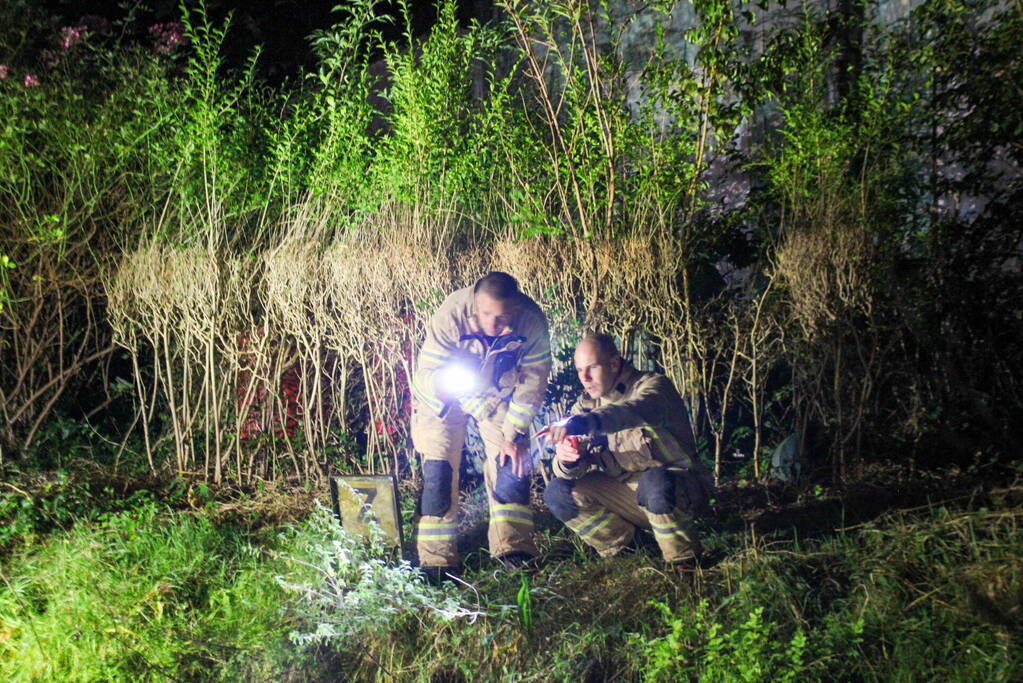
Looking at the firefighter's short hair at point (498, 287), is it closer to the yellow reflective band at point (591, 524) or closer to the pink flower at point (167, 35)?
the yellow reflective band at point (591, 524)

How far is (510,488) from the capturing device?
4.14 m

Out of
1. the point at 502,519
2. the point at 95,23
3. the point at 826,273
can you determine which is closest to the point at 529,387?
the point at 502,519

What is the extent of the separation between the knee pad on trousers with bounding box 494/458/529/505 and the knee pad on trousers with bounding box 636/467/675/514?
57 centimetres

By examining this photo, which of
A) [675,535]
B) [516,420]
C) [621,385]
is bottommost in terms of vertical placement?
[675,535]

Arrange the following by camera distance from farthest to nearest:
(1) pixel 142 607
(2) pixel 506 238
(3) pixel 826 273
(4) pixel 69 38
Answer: (4) pixel 69 38, (2) pixel 506 238, (3) pixel 826 273, (1) pixel 142 607

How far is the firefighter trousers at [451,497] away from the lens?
4184 millimetres

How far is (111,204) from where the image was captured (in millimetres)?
6684

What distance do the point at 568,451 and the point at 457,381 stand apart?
66cm

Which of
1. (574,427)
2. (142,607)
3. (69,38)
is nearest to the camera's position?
(574,427)

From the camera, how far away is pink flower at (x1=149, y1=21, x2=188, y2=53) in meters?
7.55

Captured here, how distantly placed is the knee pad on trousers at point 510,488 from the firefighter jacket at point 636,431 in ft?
0.71

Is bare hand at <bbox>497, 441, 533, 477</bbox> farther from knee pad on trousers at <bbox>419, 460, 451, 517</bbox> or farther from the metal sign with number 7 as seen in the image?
the metal sign with number 7

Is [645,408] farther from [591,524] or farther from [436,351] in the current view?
[436,351]

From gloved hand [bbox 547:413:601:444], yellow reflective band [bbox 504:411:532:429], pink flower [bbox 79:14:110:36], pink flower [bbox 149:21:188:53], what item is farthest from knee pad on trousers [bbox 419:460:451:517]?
pink flower [bbox 79:14:110:36]
